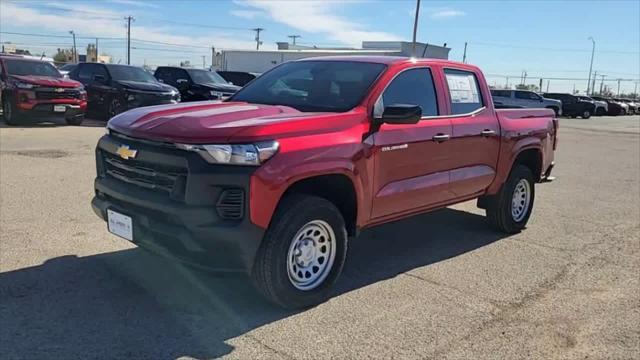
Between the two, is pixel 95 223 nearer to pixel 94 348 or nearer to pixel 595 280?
pixel 94 348

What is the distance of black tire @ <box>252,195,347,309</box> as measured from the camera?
4.02 meters

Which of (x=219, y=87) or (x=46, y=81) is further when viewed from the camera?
(x=219, y=87)

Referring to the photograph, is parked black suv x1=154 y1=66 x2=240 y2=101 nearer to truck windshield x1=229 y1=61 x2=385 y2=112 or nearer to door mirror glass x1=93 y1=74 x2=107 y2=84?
door mirror glass x1=93 y1=74 x2=107 y2=84

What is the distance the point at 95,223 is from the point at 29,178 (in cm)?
274

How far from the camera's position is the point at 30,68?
15.8 m

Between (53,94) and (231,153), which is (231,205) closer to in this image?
(231,153)

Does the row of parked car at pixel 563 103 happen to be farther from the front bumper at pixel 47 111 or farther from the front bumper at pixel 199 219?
the front bumper at pixel 199 219

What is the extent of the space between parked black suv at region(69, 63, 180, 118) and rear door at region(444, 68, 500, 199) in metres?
12.1

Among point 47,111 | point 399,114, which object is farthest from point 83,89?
point 399,114

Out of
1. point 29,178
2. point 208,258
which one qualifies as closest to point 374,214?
point 208,258

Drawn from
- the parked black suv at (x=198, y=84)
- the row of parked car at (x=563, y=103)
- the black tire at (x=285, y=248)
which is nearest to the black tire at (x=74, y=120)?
the parked black suv at (x=198, y=84)

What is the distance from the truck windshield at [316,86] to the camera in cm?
484

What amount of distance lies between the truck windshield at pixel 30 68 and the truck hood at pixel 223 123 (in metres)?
12.8

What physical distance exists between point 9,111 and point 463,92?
43.2 ft
